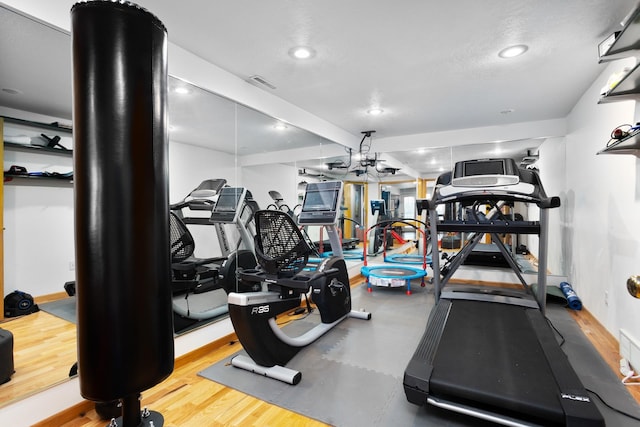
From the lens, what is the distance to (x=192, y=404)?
201 centimetres

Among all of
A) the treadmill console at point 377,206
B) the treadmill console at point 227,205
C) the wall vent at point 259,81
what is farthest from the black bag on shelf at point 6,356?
the treadmill console at point 377,206

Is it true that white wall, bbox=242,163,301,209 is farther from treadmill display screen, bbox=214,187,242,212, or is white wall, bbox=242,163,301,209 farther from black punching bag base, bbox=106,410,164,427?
black punching bag base, bbox=106,410,164,427

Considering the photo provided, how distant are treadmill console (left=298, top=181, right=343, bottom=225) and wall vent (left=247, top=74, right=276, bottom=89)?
1.20 metres

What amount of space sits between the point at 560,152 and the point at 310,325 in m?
4.42

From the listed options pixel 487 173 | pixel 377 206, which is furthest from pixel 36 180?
pixel 377 206

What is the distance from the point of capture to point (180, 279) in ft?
9.71

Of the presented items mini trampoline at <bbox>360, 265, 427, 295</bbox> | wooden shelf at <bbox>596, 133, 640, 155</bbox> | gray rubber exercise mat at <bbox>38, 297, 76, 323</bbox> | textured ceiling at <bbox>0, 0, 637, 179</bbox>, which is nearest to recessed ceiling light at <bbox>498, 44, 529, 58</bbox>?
textured ceiling at <bbox>0, 0, 637, 179</bbox>

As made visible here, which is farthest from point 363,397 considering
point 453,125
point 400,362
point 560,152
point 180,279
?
Result: point 560,152

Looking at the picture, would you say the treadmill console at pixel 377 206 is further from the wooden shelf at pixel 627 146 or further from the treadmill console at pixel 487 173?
the wooden shelf at pixel 627 146

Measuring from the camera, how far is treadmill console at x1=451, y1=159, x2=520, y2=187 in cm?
289

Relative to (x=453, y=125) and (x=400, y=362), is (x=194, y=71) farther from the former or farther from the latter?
(x=453, y=125)

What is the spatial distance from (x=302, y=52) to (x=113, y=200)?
7.59 ft

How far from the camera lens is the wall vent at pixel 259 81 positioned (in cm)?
319

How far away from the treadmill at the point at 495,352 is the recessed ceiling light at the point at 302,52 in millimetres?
1805
